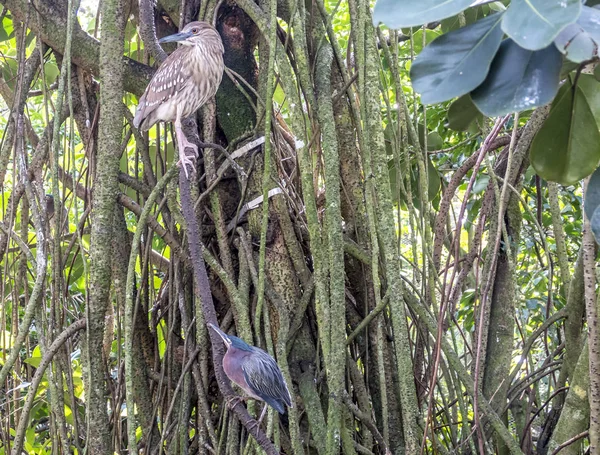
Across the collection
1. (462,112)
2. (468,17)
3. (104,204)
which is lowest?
(462,112)

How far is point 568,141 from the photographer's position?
122 centimetres

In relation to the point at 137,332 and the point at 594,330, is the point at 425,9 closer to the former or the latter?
the point at 594,330

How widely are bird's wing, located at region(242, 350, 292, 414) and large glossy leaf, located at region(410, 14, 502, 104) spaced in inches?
30.8

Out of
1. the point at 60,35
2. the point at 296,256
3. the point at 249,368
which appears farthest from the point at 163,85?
the point at 249,368

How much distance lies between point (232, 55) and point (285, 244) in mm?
784

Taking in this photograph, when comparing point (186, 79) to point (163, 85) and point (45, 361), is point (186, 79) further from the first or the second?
point (45, 361)

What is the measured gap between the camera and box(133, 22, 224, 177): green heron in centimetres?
203

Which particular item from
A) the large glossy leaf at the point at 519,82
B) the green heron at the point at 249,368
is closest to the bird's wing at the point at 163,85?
the green heron at the point at 249,368

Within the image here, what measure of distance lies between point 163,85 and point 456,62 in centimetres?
132

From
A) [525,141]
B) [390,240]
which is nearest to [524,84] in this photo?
[390,240]

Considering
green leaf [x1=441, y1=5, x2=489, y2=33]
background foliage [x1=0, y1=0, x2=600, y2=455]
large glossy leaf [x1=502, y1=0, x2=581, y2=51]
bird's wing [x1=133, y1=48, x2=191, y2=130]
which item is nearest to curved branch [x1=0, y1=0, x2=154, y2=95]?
background foliage [x1=0, y1=0, x2=600, y2=455]

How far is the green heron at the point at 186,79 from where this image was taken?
2025 mm

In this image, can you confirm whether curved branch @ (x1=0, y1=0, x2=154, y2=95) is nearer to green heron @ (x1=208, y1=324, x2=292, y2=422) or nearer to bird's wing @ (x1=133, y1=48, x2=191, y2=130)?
bird's wing @ (x1=133, y1=48, x2=191, y2=130)

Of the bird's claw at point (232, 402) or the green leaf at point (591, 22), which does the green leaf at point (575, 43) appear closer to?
the green leaf at point (591, 22)
